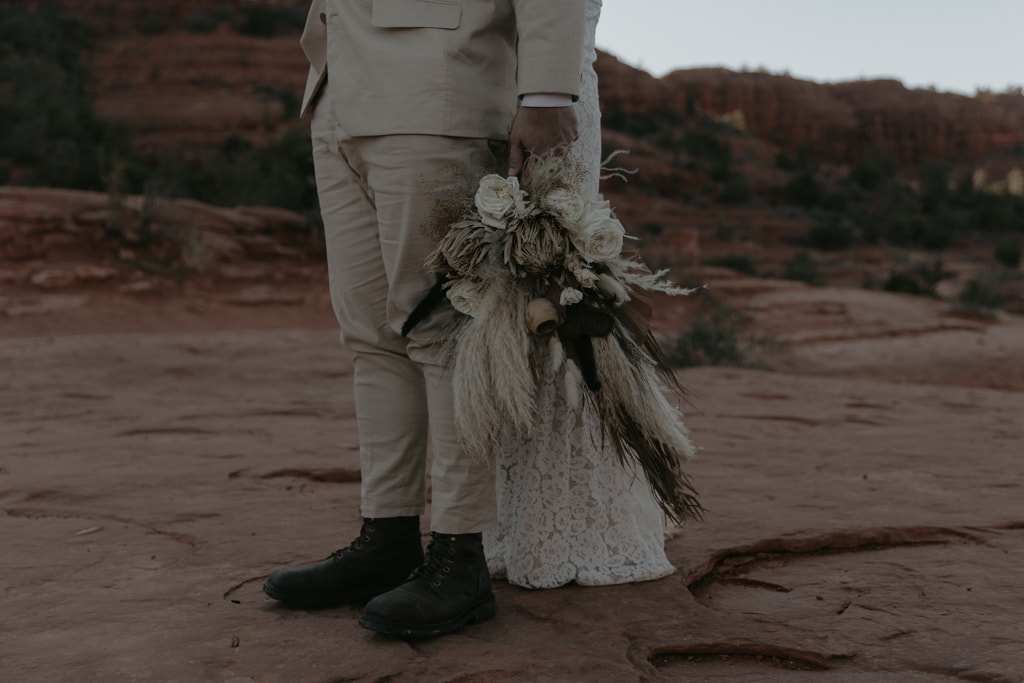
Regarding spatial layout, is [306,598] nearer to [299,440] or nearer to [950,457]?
[299,440]

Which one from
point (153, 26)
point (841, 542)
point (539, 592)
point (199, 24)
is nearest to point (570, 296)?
point (539, 592)

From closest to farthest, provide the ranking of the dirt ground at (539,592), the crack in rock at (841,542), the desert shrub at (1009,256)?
the dirt ground at (539,592), the crack in rock at (841,542), the desert shrub at (1009,256)

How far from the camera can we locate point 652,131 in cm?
3662

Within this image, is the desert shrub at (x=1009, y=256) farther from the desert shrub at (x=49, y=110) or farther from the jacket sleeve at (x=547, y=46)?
the jacket sleeve at (x=547, y=46)

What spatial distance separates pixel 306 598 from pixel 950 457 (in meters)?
2.71

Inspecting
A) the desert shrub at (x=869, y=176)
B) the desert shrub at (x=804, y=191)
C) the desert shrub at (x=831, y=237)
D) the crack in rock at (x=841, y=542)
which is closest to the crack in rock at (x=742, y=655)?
the crack in rock at (x=841, y=542)

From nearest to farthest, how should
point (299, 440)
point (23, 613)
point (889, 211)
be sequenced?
1. point (23, 613)
2. point (299, 440)
3. point (889, 211)

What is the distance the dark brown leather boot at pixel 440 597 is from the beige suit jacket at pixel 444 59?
2.80 ft

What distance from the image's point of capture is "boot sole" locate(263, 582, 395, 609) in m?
2.04

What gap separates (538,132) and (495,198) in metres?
0.17

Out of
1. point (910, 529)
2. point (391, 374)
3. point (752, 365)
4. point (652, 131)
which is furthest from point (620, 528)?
point (652, 131)

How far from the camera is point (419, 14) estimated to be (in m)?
1.88

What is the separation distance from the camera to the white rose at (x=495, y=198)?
1.87 meters

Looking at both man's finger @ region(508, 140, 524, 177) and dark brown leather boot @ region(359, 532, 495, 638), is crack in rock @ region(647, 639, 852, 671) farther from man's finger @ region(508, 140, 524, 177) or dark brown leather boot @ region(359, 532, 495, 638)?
man's finger @ region(508, 140, 524, 177)
